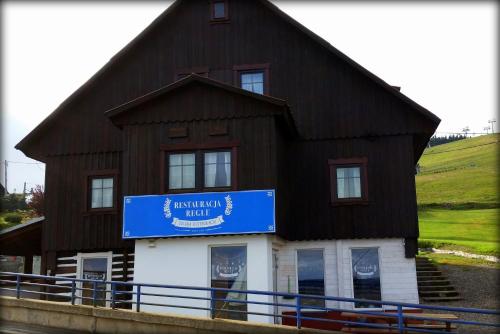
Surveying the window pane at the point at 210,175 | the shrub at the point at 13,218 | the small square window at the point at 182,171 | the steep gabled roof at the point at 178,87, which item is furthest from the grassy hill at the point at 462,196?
the shrub at the point at 13,218

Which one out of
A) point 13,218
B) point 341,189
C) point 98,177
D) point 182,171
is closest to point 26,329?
point 182,171

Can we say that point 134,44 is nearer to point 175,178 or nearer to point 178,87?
point 178,87

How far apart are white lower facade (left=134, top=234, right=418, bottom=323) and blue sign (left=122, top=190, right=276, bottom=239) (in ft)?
1.09

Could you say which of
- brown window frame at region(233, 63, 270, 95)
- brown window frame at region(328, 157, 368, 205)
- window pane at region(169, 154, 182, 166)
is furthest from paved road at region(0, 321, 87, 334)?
brown window frame at region(233, 63, 270, 95)

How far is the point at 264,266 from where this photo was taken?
16281 millimetres

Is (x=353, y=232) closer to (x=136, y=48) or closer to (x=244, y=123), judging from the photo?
(x=244, y=123)

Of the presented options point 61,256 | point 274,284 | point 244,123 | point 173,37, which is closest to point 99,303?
point 61,256

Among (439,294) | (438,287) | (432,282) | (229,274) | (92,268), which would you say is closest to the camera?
(229,274)

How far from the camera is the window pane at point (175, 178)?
56.6ft

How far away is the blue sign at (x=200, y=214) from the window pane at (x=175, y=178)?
0.35m

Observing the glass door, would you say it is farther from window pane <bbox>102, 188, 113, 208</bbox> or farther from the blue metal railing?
window pane <bbox>102, 188, 113, 208</bbox>

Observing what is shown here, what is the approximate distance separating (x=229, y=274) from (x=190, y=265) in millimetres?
1128

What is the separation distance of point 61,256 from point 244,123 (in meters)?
8.11

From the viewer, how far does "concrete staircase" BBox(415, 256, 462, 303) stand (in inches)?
906
